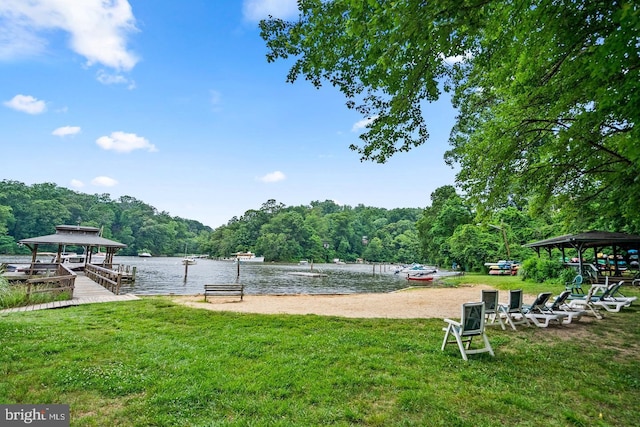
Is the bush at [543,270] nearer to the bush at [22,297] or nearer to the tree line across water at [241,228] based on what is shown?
the bush at [22,297]

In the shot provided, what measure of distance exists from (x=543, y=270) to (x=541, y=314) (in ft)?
49.8

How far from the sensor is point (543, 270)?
19312 millimetres

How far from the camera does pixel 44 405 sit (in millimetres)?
3016

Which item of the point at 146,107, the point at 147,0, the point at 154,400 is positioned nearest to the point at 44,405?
the point at 154,400

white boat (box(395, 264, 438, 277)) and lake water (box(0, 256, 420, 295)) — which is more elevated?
white boat (box(395, 264, 438, 277))

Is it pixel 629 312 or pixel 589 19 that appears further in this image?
pixel 629 312

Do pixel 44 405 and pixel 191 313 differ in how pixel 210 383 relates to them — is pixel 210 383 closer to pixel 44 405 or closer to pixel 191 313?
pixel 44 405

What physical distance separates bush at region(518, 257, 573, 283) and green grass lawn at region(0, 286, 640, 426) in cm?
1466

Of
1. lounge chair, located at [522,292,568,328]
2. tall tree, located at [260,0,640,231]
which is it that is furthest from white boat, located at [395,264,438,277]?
tall tree, located at [260,0,640,231]

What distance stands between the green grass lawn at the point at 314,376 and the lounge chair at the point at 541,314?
0.52 meters

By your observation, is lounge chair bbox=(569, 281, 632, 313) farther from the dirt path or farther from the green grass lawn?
the dirt path

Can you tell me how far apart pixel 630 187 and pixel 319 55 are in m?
6.52

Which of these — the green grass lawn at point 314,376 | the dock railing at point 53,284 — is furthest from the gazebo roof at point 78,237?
the green grass lawn at point 314,376

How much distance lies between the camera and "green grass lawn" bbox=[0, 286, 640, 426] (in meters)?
2.97
